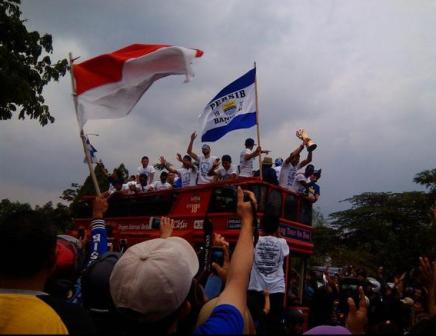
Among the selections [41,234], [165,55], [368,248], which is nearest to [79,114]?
[165,55]

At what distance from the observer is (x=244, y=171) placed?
10.8 metres

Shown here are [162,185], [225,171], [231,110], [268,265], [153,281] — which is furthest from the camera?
[162,185]

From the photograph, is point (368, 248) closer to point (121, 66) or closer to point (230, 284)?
point (121, 66)

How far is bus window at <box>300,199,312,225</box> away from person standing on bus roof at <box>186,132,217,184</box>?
7.47 feet

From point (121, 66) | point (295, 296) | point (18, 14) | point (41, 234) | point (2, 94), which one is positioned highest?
point (18, 14)

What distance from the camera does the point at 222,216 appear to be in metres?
9.81

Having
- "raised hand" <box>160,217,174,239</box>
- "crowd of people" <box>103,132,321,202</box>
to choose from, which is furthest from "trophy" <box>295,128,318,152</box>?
"raised hand" <box>160,217,174,239</box>

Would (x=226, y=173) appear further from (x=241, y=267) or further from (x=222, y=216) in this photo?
(x=241, y=267)

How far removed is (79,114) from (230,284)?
164 inches

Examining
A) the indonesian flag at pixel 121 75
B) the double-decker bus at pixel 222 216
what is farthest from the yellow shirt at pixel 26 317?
the double-decker bus at pixel 222 216

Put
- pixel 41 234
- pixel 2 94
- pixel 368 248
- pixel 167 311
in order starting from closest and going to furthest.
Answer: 1. pixel 167 311
2. pixel 41 234
3. pixel 2 94
4. pixel 368 248

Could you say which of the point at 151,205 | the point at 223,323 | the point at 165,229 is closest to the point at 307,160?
the point at 151,205

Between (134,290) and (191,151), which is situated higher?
(191,151)

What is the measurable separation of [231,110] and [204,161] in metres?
1.87
